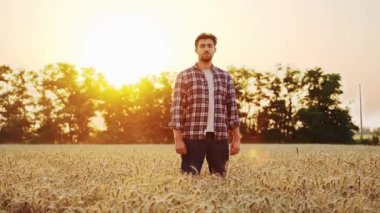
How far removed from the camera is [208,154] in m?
8.63

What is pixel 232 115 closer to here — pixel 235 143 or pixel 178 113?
pixel 235 143

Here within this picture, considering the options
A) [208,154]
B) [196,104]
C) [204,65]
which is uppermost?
[204,65]

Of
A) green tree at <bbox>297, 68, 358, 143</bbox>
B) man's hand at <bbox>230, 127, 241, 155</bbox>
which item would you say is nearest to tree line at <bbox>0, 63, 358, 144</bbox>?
green tree at <bbox>297, 68, 358, 143</bbox>

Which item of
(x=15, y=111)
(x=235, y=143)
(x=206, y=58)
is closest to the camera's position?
(x=206, y=58)

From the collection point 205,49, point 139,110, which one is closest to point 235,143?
point 205,49

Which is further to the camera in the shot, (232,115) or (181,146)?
(232,115)

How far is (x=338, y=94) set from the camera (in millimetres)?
80938

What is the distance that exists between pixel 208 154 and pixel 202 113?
0.73 m

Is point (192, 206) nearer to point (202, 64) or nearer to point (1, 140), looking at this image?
point (202, 64)

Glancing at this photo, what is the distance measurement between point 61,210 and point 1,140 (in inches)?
2823

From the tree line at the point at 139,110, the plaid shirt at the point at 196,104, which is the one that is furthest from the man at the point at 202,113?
the tree line at the point at 139,110

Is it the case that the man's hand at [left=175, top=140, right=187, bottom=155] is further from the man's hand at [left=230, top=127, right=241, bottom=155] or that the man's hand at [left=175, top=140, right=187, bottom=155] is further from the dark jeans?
the man's hand at [left=230, top=127, right=241, bottom=155]

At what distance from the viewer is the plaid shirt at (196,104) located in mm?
8430

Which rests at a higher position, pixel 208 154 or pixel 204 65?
pixel 204 65
